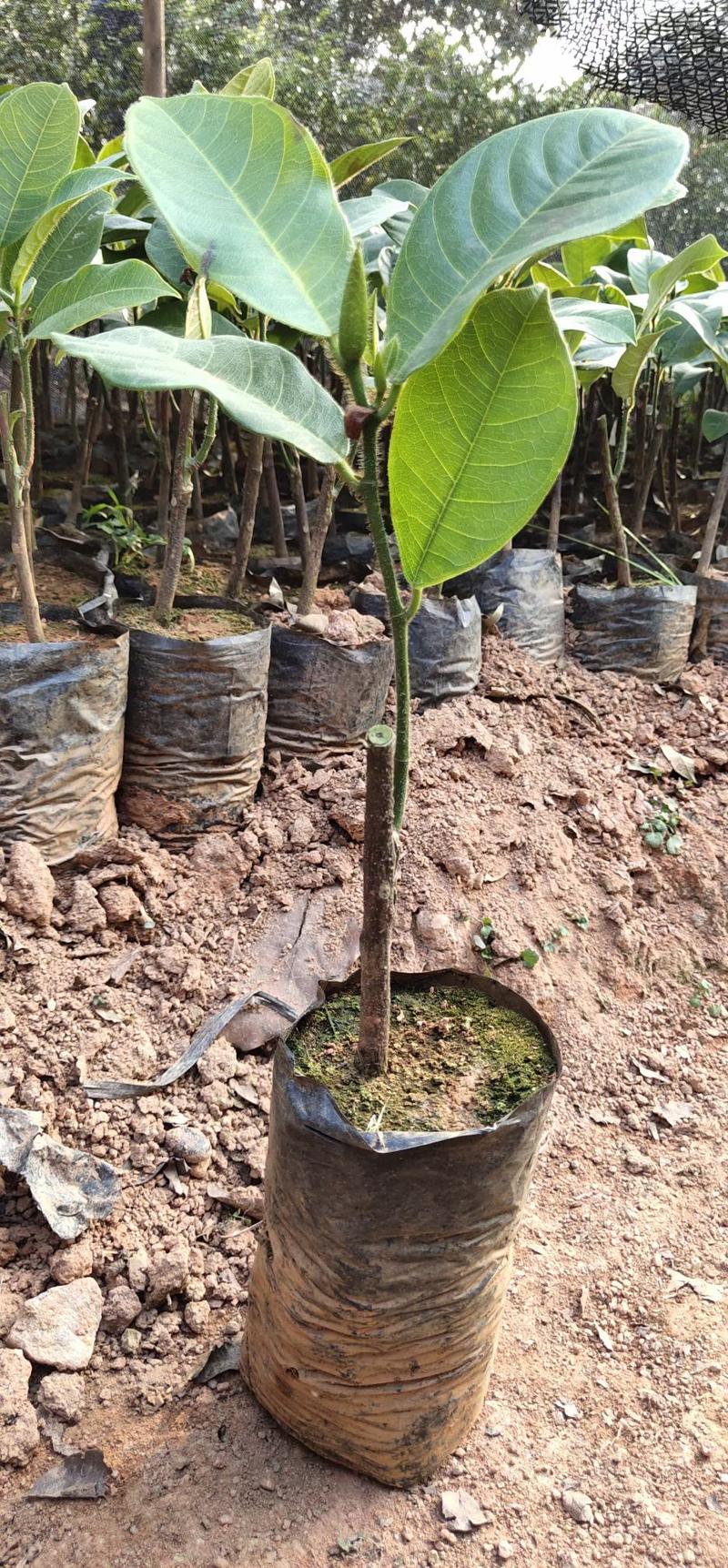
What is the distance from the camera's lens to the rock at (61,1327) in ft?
4.15

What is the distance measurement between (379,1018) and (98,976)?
2.85 ft

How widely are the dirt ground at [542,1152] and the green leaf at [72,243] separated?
3.36 feet

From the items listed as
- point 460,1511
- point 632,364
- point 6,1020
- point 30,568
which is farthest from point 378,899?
point 632,364

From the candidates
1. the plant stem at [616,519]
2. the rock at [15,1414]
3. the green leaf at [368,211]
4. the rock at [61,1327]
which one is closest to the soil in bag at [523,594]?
the plant stem at [616,519]

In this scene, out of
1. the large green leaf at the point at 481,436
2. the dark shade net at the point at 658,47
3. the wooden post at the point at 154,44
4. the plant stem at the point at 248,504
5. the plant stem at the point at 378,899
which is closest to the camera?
the large green leaf at the point at 481,436

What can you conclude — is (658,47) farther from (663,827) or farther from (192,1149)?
(192,1149)

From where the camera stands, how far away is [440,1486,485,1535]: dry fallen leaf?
3.76 feet

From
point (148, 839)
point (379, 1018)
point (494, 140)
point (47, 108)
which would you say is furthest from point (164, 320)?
point (379, 1018)

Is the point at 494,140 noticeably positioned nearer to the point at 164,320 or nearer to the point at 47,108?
the point at 47,108

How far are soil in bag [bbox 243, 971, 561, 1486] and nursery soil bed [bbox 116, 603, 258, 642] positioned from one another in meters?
1.10

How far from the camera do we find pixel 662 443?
4.18 m

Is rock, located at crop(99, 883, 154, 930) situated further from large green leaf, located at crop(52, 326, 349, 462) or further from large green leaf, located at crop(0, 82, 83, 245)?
large green leaf, located at crop(52, 326, 349, 462)

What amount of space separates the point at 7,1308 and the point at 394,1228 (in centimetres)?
64

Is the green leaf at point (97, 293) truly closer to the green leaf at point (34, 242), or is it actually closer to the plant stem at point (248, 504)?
the green leaf at point (34, 242)
